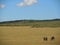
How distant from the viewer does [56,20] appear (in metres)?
1.69

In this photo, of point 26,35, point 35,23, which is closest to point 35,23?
point 35,23

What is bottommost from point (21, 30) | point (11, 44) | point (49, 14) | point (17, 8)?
point (11, 44)

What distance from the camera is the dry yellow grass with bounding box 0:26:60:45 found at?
66.1 inches

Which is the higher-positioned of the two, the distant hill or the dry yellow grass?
the distant hill

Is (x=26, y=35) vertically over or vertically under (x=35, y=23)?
under

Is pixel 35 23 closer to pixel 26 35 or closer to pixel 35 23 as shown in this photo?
pixel 35 23

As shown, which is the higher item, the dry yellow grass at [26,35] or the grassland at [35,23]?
the grassland at [35,23]

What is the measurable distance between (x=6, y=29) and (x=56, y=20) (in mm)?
659

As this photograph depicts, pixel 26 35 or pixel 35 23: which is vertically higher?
pixel 35 23

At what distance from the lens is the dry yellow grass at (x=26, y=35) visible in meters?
1.68

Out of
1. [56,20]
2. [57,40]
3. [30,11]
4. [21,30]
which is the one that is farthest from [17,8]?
[57,40]

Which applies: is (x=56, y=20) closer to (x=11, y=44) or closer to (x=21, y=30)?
(x=21, y=30)

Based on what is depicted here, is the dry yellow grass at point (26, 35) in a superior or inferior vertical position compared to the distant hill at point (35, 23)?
inferior

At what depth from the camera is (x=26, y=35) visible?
170cm
